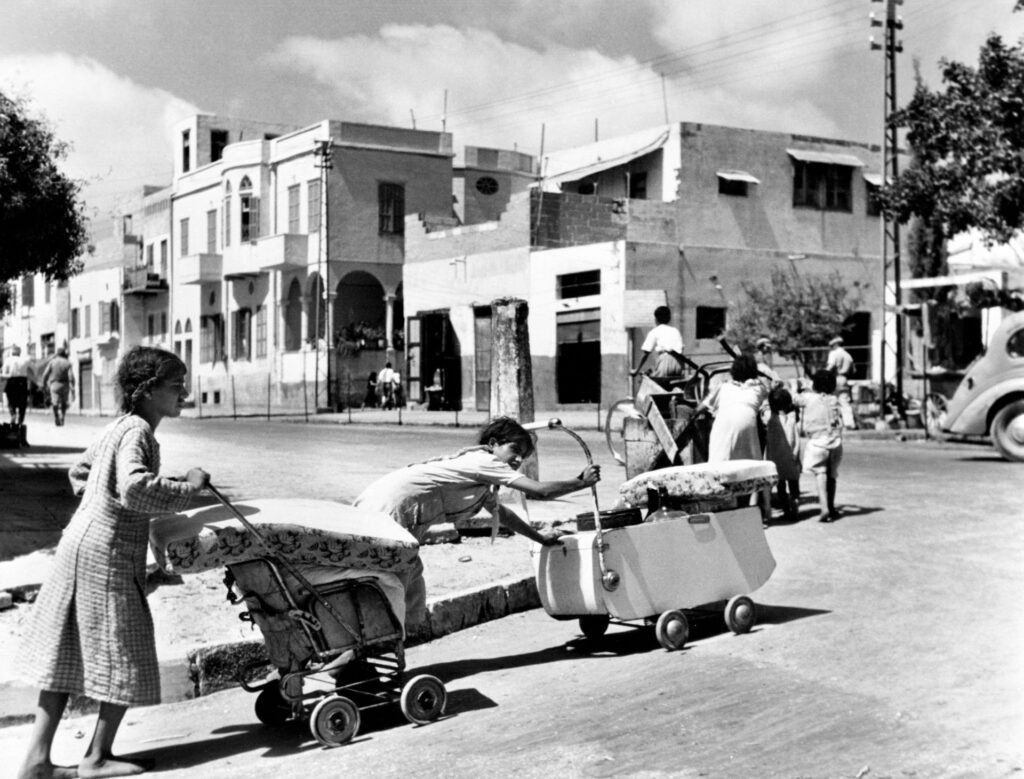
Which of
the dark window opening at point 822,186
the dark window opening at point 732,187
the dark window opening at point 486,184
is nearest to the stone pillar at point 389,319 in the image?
the dark window opening at point 486,184

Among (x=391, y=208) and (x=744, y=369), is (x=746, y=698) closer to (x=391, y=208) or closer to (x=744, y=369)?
(x=744, y=369)

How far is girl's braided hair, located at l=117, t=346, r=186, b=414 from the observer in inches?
204

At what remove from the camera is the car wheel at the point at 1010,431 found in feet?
55.3

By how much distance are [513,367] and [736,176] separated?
999 inches

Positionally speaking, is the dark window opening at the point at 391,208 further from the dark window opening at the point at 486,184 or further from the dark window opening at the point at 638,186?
the dark window opening at the point at 638,186

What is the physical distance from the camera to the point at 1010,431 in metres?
17.0

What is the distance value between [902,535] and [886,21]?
19954mm

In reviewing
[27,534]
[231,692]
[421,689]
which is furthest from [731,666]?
[27,534]

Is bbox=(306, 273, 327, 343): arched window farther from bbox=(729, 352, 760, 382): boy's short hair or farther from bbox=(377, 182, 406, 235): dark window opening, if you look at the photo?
bbox=(729, 352, 760, 382): boy's short hair

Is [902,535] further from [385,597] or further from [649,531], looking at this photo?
[385,597]

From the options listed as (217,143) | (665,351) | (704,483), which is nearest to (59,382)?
(665,351)

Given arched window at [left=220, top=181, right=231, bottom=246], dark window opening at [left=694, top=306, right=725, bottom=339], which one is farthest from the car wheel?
arched window at [left=220, top=181, right=231, bottom=246]

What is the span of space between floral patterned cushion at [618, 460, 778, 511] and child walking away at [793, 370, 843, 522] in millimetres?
3919

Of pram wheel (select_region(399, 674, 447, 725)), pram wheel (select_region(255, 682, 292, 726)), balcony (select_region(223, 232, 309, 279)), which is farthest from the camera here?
balcony (select_region(223, 232, 309, 279))
